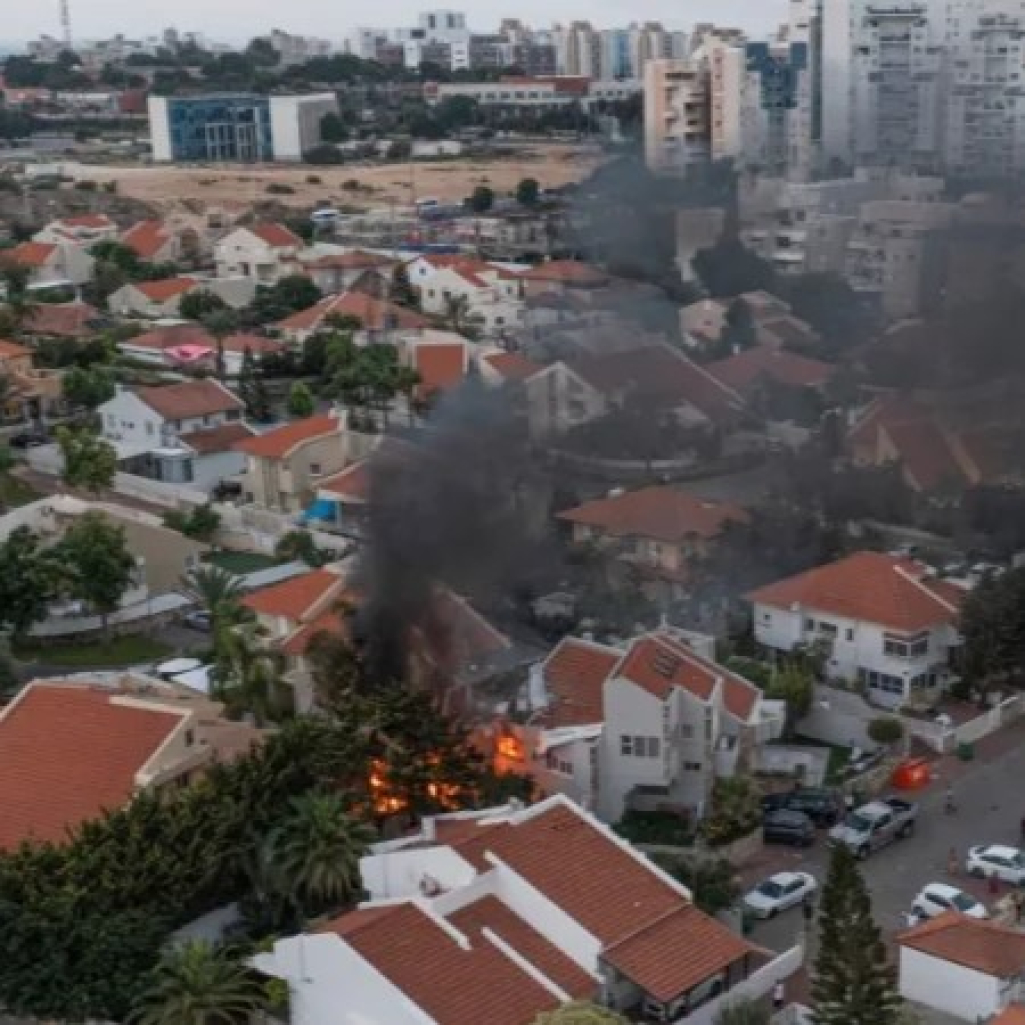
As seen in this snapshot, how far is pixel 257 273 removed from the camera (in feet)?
104

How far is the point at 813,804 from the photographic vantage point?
33.7 feet

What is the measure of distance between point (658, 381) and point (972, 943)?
12.0 m

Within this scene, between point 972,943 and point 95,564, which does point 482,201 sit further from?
point 972,943

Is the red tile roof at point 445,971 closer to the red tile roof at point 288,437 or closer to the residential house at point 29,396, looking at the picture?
the red tile roof at point 288,437

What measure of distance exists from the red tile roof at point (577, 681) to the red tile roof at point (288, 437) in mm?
6902

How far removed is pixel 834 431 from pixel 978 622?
636 centimetres

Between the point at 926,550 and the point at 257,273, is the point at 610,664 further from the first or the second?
the point at 257,273

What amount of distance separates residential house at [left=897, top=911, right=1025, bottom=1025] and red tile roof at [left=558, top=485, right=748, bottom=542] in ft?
21.2

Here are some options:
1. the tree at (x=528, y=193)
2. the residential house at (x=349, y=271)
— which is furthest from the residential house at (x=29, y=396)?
the tree at (x=528, y=193)

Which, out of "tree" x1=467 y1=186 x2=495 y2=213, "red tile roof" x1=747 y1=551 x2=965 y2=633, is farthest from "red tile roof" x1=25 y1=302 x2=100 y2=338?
"red tile roof" x1=747 y1=551 x2=965 y2=633

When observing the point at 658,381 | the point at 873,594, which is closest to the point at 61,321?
the point at 658,381

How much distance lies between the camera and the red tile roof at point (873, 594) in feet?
39.8

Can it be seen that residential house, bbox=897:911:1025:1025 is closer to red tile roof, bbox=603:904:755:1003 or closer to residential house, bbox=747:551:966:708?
red tile roof, bbox=603:904:755:1003

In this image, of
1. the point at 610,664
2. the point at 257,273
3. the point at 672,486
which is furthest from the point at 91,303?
the point at 610,664
